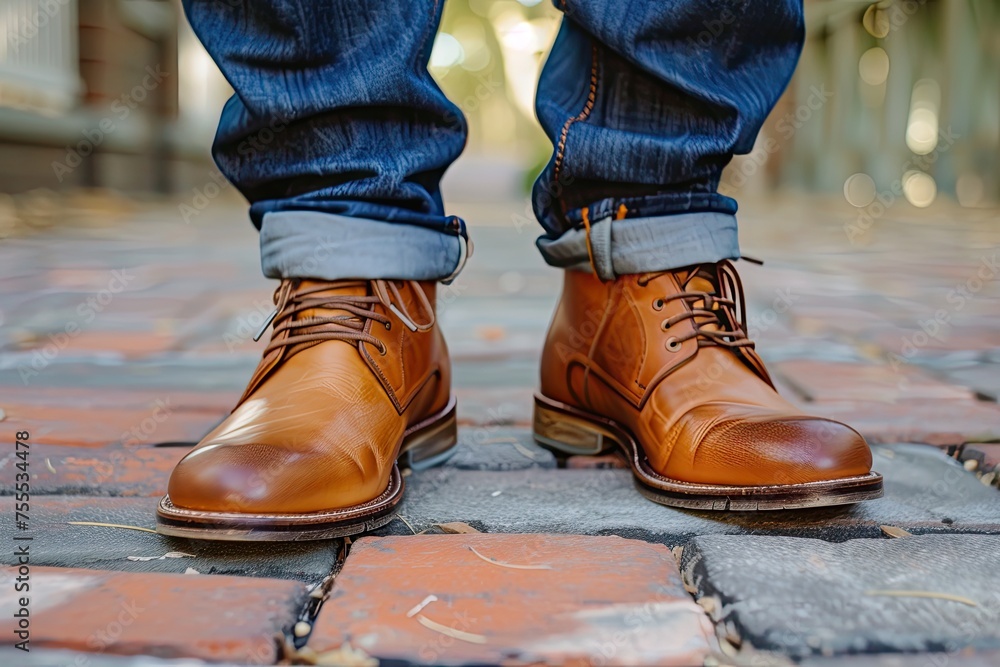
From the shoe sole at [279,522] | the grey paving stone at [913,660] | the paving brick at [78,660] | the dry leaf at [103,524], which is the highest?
the grey paving stone at [913,660]

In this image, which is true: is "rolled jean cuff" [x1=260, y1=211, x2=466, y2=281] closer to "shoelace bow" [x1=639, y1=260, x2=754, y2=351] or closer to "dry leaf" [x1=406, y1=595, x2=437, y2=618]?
"shoelace bow" [x1=639, y1=260, x2=754, y2=351]

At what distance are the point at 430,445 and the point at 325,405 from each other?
22 centimetres

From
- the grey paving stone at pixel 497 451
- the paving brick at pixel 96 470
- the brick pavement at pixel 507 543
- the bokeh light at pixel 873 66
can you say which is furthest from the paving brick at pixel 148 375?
the bokeh light at pixel 873 66

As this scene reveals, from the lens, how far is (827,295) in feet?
8.00

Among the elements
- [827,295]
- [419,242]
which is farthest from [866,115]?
[419,242]

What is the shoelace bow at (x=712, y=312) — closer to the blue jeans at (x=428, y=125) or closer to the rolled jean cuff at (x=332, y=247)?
the blue jeans at (x=428, y=125)

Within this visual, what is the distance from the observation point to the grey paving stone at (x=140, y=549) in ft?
2.56

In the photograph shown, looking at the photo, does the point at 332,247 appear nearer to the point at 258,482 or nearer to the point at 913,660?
the point at 258,482

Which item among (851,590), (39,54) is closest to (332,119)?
(851,590)

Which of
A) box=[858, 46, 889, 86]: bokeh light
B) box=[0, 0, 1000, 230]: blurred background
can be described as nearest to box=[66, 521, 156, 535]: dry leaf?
box=[0, 0, 1000, 230]: blurred background

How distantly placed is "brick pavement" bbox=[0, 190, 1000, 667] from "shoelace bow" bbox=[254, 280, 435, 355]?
0.20 m

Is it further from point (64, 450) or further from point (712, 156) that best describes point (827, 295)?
point (64, 450)

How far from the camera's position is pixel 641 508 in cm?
96

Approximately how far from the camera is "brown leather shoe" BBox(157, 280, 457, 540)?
81 cm
